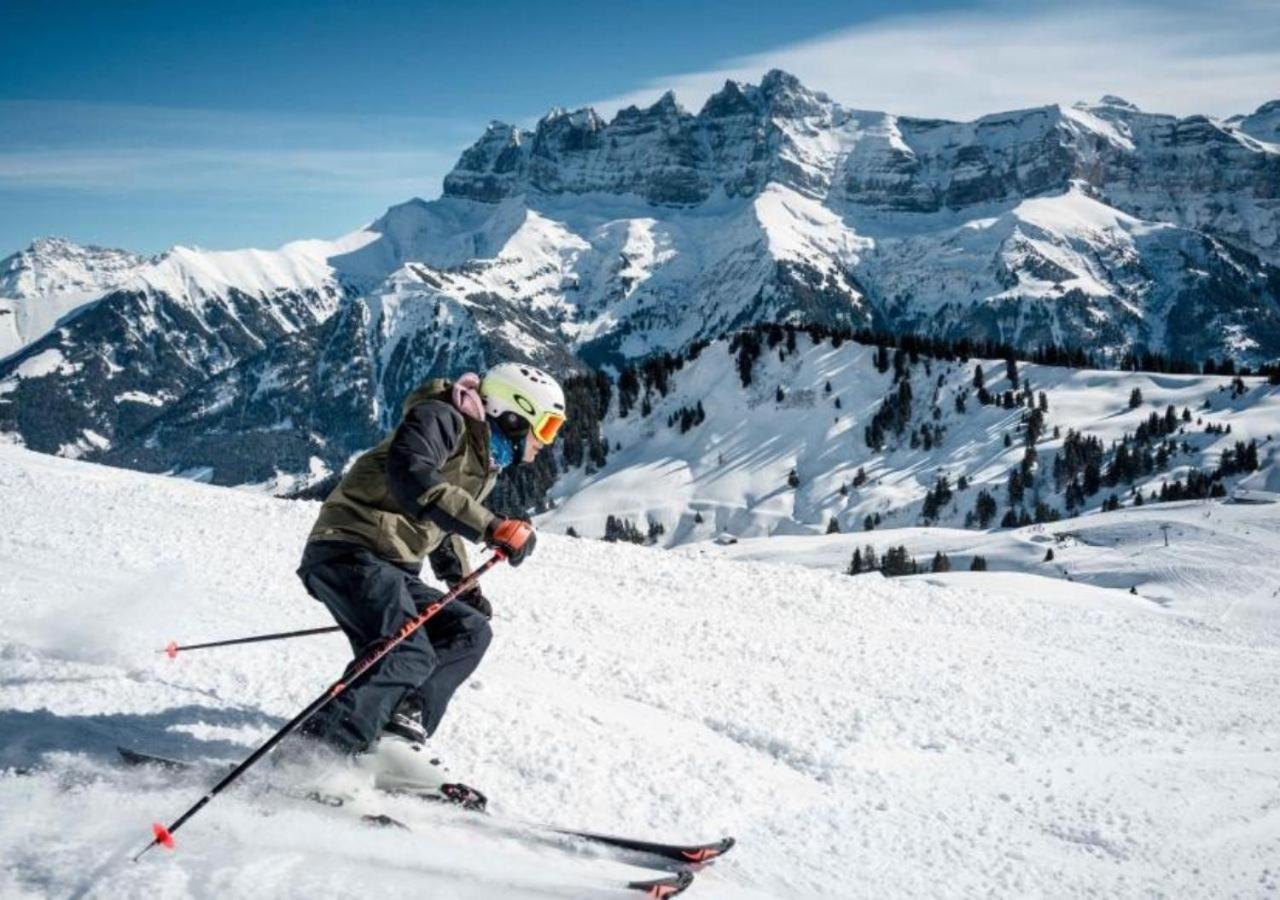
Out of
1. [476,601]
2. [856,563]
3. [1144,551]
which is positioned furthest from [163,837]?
[856,563]

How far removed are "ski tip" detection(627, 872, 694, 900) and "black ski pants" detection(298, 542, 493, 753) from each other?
1920 mm

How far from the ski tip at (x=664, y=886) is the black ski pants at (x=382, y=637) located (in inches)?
75.6

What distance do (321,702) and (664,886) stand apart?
2.37m

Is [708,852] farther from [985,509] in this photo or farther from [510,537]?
[985,509]

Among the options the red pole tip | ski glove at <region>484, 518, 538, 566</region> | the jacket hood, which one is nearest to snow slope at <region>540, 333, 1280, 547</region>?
the jacket hood

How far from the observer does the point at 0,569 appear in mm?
11578

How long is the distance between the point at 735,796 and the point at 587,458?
151546 mm

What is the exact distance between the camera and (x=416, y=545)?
6.69m

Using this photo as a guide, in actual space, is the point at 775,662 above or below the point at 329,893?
below

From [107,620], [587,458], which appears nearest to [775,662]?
[107,620]

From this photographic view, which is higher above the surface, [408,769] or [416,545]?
[416,545]

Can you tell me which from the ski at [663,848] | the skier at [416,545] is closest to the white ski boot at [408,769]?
the skier at [416,545]

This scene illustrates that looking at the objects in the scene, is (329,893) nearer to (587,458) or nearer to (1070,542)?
(1070,542)

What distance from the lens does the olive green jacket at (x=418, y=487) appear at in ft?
19.8
